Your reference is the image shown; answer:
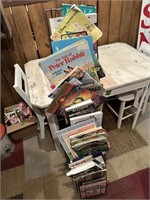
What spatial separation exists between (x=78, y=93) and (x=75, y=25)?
41 centimetres

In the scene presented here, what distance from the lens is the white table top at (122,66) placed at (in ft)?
3.81

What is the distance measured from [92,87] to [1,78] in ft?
3.59

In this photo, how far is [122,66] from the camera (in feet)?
4.27

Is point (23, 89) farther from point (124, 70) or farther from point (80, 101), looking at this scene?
point (124, 70)

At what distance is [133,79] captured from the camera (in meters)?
1.16

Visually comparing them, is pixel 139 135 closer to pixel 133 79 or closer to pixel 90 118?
pixel 133 79

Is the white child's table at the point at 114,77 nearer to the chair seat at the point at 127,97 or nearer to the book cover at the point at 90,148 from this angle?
the chair seat at the point at 127,97

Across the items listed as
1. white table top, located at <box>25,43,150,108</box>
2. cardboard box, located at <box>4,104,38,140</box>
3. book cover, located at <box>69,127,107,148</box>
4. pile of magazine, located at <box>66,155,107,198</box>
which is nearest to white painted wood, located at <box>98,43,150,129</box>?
white table top, located at <box>25,43,150,108</box>

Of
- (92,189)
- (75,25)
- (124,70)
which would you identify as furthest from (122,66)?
(92,189)

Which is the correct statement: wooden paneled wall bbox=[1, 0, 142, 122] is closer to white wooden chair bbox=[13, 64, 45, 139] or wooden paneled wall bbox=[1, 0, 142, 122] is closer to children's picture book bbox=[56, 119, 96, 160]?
white wooden chair bbox=[13, 64, 45, 139]

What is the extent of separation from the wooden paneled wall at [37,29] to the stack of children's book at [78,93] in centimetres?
58

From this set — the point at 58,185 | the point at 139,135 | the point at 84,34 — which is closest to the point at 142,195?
the point at 139,135

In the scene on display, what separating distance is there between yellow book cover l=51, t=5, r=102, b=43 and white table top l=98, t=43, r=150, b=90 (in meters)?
0.36

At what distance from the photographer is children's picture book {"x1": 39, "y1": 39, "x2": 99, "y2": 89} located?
857 mm
